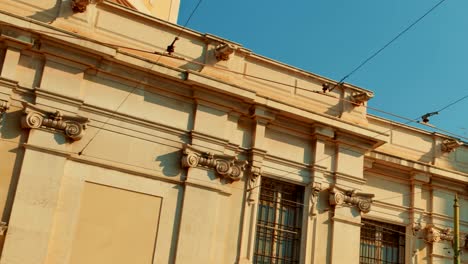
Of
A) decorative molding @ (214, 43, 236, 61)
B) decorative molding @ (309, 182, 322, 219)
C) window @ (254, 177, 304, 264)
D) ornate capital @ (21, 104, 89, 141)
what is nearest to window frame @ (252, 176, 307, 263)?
window @ (254, 177, 304, 264)

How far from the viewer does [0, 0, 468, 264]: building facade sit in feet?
46.6

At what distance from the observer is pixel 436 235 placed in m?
19.5

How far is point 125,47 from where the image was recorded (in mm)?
15602

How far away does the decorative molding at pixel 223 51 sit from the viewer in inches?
658

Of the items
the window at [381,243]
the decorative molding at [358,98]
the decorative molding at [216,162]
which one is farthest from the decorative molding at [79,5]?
the window at [381,243]

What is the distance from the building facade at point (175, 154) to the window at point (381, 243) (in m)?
0.05

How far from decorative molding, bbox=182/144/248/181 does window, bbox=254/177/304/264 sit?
1102 mm

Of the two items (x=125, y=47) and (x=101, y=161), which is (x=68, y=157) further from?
(x=125, y=47)

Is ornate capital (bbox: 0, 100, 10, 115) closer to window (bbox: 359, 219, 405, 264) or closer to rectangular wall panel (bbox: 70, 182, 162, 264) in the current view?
rectangular wall panel (bbox: 70, 182, 162, 264)

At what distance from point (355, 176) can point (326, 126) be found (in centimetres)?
165

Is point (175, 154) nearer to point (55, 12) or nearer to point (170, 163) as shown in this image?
point (170, 163)

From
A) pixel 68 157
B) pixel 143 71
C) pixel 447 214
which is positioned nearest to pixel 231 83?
pixel 143 71

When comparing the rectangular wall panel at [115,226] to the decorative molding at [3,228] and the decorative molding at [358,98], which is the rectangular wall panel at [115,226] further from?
the decorative molding at [358,98]

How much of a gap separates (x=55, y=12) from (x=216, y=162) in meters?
5.23
